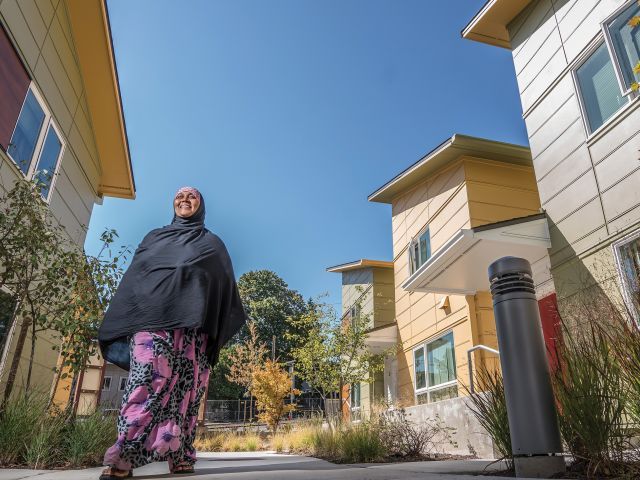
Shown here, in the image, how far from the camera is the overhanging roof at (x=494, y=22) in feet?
25.9

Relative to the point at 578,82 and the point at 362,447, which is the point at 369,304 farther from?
the point at 362,447

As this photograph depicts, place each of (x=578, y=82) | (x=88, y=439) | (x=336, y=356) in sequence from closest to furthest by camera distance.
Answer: (x=88, y=439), (x=578, y=82), (x=336, y=356)

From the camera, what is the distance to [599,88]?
5.93 meters

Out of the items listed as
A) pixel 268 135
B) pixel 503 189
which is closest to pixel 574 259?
pixel 503 189

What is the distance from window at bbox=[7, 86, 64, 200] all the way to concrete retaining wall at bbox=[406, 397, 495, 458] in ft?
19.3

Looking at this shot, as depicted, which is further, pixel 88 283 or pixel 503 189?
pixel 503 189

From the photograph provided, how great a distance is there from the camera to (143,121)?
10188 millimetres

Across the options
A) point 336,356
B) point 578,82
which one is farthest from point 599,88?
point 336,356

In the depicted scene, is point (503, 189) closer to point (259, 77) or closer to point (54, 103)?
point (259, 77)

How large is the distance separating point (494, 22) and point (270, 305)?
3251 cm

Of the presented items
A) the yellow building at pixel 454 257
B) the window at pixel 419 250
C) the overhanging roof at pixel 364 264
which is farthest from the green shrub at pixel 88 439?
the overhanging roof at pixel 364 264

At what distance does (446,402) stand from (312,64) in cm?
931

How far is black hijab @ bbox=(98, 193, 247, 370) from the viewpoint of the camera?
7.75 ft

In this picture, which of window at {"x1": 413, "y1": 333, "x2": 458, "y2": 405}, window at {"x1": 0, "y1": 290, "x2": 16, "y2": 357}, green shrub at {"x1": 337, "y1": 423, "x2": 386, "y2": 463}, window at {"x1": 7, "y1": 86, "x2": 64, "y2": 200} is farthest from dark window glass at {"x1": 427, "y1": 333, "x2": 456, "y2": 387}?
window at {"x1": 7, "y1": 86, "x2": 64, "y2": 200}
